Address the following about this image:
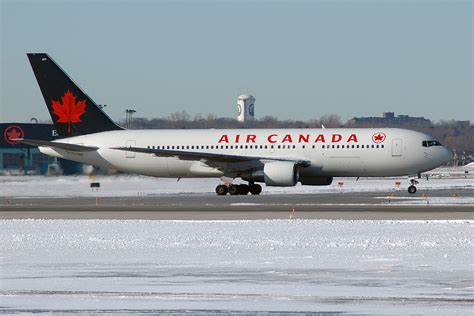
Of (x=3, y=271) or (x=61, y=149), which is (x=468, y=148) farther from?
(x=3, y=271)

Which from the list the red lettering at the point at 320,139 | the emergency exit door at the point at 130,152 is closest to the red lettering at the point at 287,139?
the red lettering at the point at 320,139

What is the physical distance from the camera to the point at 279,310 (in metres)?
14.5

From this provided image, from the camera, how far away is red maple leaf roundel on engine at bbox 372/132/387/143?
178 feet

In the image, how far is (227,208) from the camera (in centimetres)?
4169

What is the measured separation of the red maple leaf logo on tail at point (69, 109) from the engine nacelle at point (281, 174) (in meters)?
12.7

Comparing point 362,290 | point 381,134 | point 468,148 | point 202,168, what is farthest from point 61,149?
point 468,148

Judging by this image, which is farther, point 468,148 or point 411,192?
point 468,148

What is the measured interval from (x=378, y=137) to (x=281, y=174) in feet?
19.7

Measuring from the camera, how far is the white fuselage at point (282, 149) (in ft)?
177

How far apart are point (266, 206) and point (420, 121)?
98284mm

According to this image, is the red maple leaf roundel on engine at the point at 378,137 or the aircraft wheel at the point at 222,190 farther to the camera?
the aircraft wheel at the point at 222,190

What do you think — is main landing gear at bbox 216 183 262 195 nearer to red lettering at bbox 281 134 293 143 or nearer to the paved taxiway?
the paved taxiway

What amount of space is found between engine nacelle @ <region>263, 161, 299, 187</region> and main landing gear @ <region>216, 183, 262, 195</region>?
8.18 ft

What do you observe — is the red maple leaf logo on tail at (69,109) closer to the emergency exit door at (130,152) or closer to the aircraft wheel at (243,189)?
the emergency exit door at (130,152)
